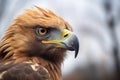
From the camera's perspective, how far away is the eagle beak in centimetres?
697

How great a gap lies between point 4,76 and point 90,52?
12399mm

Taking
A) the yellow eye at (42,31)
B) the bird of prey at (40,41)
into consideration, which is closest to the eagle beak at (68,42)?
the bird of prey at (40,41)

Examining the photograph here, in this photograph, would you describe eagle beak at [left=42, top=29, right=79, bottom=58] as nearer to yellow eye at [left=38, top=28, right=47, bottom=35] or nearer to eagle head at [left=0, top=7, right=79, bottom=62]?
eagle head at [left=0, top=7, right=79, bottom=62]

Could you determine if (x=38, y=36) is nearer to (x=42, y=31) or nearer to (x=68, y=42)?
(x=42, y=31)

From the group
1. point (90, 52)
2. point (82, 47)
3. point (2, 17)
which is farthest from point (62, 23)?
point (82, 47)

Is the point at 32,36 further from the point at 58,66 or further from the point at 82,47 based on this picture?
the point at 82,47

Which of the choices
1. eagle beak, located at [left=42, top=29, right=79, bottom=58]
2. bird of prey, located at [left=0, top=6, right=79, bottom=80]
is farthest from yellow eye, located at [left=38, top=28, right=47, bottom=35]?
eagle beak, located at [left=42, top=29, right=79, bottom=58]

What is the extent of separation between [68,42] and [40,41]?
36 centimetres

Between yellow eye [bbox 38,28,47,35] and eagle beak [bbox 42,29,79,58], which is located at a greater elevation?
yellow eye [bbox 38,28,47,35]

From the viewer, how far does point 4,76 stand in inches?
252

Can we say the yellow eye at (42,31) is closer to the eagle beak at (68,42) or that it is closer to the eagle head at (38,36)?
the eagle head at (38,36)

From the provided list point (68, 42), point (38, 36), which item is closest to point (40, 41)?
point (38, 36)

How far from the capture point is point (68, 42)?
7.04 metres

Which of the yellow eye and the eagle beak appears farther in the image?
the yellow eye
